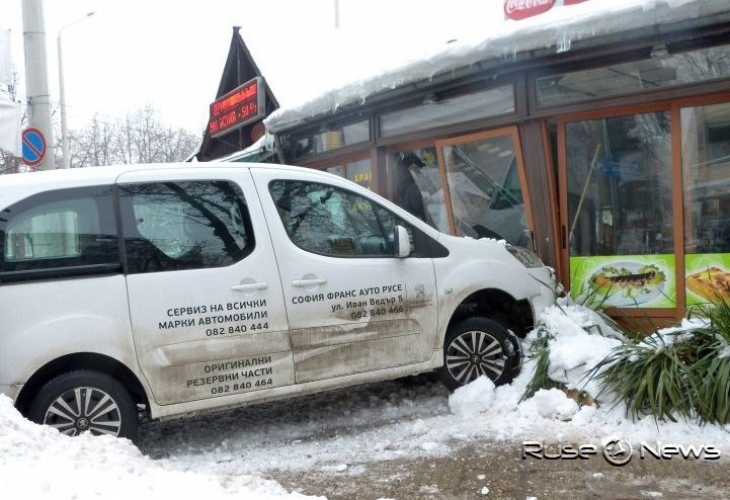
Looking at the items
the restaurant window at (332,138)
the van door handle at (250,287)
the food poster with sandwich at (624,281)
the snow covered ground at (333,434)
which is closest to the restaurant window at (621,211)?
the food poster with sandwich at (624,281)

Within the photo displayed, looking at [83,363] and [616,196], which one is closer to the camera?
[83,363]

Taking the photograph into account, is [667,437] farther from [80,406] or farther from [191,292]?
[80,406]

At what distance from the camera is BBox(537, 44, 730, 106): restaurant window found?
19.7 feet

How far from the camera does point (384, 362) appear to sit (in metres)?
5.16

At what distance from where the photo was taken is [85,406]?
168 inches

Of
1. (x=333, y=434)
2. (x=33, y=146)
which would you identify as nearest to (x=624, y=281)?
(x=333, y=434)

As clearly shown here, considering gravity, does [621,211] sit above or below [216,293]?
above

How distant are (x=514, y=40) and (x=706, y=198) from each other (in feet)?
7.68

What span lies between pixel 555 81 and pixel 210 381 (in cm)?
458

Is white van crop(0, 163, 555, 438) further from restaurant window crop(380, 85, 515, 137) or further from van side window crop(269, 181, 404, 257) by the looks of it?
restaurant window crop(380, 85, 515, 137)

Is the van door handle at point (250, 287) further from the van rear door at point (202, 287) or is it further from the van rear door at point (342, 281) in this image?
the van rear door at point (342, 281)

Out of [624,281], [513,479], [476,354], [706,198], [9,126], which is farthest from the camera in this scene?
[9,126]

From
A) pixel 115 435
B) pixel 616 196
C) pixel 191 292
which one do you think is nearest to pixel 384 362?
pixel 191 292

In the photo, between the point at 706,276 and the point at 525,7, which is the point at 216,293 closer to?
the point at 706,276
